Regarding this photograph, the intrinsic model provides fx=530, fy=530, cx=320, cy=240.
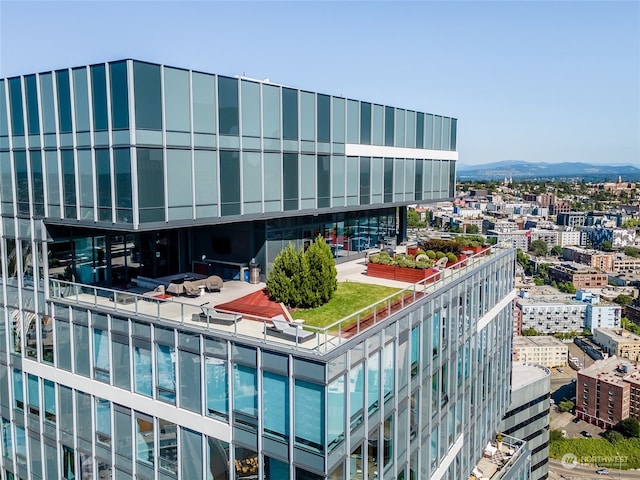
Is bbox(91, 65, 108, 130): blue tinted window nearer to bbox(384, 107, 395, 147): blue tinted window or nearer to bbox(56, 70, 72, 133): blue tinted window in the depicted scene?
bbox(56, 70, 72, 133): blue tinted window

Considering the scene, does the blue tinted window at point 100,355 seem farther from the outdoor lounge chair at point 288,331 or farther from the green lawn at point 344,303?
the outdoor lounge chair at point 288,331

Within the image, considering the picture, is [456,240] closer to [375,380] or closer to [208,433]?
[375,380]

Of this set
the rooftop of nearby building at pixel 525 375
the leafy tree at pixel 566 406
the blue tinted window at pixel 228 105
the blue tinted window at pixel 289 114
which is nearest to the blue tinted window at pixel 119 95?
the blue tinted window at pixel 228 105

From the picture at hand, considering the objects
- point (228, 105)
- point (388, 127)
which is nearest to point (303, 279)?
→ point (228, 105)

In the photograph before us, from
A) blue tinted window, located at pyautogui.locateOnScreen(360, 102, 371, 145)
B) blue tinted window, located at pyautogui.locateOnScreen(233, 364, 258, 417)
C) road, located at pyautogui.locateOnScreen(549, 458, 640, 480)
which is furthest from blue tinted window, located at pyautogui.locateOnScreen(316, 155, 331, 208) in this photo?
road, located at pyautogui.locateOnScreen(549, 458, 640, 480)

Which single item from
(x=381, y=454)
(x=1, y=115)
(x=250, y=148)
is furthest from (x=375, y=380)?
(x=1, y=115)
